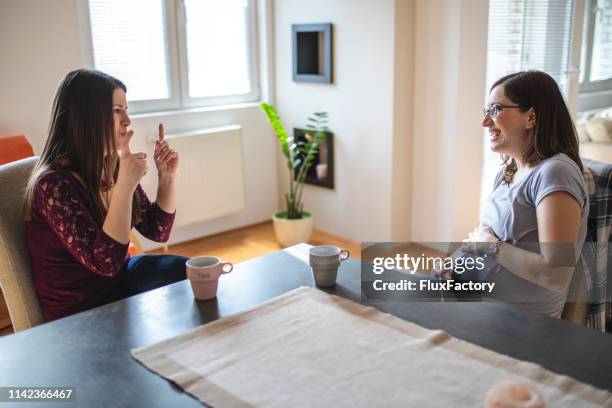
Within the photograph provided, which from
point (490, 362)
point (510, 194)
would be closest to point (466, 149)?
point (510, 194)

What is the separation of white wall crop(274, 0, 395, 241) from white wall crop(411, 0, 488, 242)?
0.65ft

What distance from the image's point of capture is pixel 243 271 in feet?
5.28

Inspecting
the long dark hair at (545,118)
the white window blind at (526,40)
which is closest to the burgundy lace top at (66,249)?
the long dark hair at (545,118)

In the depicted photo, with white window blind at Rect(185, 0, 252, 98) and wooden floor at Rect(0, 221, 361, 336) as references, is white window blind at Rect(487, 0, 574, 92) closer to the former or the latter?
wooden floor at Rect(0, 221, 361, 336)

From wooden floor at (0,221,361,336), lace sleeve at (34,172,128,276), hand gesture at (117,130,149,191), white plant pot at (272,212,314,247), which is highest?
hand gesture at (117,130,149,191)

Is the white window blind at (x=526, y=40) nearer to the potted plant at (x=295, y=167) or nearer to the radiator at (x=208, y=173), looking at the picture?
the potted plant at (x=295, y=167)

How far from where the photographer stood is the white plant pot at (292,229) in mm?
3914

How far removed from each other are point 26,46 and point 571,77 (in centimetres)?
327

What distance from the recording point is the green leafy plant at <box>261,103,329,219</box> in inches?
154

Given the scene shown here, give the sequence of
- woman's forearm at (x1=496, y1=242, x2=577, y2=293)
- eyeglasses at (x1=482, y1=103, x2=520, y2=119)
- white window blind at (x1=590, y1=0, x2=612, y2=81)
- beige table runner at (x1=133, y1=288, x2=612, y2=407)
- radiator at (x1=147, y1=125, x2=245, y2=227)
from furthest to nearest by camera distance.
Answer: white window blind at (x1=590, y1=0, x2=612, y2=81), radiator at (x1=147, y1=125, x2=245, y2=227), eyeglasses at (x1=482, y1=103, x2=520, y2=119), woman's forearm at (x1=496, y1=242, x2=577, y2=293), beige table runner at (x1=133, y1=288, x2=612, y2=407)

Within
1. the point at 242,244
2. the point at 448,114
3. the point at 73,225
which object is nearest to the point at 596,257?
the point at 73,225

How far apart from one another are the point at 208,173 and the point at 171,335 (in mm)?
Answer: 2729

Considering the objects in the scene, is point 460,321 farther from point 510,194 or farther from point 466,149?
point 466,149

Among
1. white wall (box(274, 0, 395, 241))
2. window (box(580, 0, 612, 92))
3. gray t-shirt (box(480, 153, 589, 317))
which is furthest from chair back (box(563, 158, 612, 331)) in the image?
window (box(580, 0, 612, 92))
